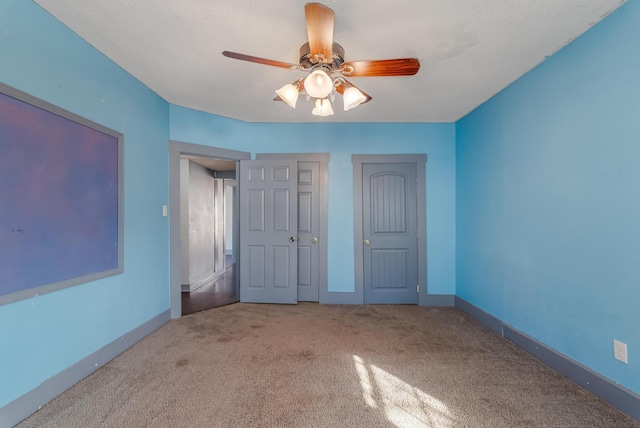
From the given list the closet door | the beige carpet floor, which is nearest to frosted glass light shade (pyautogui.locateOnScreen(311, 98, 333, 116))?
the closet door

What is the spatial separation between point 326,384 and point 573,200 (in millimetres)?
2303

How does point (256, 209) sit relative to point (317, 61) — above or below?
below

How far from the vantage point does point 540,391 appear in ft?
6.36

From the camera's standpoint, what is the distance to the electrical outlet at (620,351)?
1.75 m

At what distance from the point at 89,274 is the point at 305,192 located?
261 cm

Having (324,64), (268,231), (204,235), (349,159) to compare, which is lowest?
(204,235)

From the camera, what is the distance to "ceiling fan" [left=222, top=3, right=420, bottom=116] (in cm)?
160

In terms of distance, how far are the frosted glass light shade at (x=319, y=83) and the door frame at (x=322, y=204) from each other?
2.24m

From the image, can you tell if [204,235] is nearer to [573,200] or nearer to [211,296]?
[211,296]

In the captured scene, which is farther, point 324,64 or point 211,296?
point 211,296

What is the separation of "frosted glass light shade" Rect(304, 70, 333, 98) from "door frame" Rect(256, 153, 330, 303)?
224 centimetres

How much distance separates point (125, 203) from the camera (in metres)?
2.59

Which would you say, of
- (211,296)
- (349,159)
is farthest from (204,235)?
(349,159)

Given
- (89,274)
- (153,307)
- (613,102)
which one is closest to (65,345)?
(89,274)
